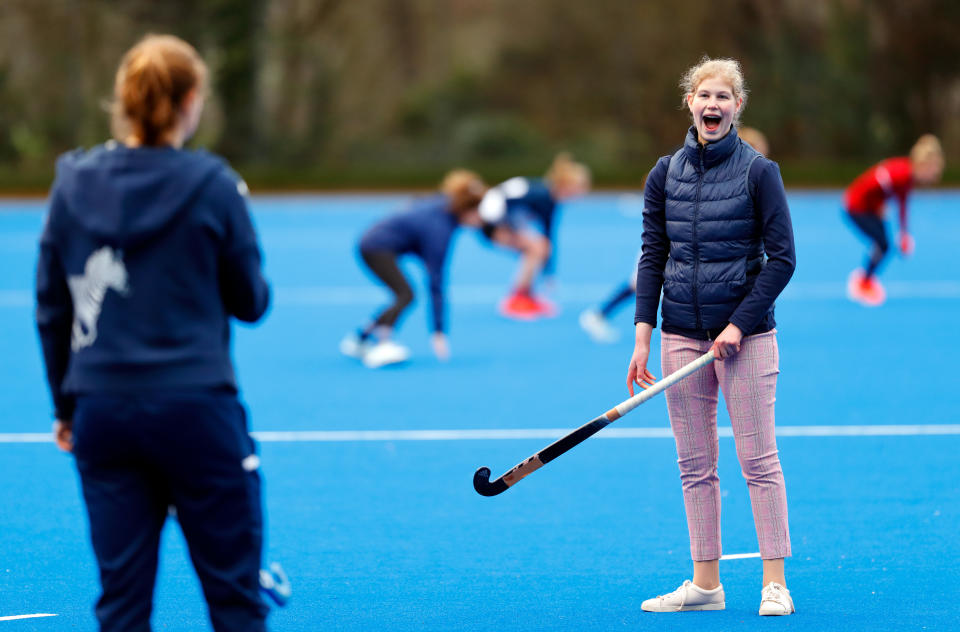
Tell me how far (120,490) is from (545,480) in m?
3.42

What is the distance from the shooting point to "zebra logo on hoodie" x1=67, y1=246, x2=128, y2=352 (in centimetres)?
260

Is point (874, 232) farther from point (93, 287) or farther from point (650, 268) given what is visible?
point (93, 287)

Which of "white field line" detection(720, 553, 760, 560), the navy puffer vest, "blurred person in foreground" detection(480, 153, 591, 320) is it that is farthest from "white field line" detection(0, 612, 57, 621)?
"blurred person in foreground" detection(480, 153, 591, 320)

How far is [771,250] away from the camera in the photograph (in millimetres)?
3715

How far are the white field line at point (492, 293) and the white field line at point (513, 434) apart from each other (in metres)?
6.23

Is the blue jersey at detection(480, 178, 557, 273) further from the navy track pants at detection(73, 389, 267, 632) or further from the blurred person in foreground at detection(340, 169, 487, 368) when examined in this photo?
the navy track pants at detection(73, 389, 267, 632)

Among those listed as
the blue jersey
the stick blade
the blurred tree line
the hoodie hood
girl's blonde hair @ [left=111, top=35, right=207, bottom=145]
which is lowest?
the stick blade

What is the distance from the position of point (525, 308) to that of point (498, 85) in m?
25.7

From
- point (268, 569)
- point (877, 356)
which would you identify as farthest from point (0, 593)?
point (877, 356)

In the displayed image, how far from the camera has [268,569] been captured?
3012mm

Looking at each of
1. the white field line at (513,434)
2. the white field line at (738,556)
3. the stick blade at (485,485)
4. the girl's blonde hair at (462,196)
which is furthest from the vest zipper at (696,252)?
the girl's blonde hair at (462,196)

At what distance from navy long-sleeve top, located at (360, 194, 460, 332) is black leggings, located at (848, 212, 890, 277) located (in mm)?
4881

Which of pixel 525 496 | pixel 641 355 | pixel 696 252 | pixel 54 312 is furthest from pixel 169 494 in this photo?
pixel 525 496

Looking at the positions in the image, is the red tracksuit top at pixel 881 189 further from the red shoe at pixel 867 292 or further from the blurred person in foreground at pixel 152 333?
the blurred person in foreground at pixel 152 333
